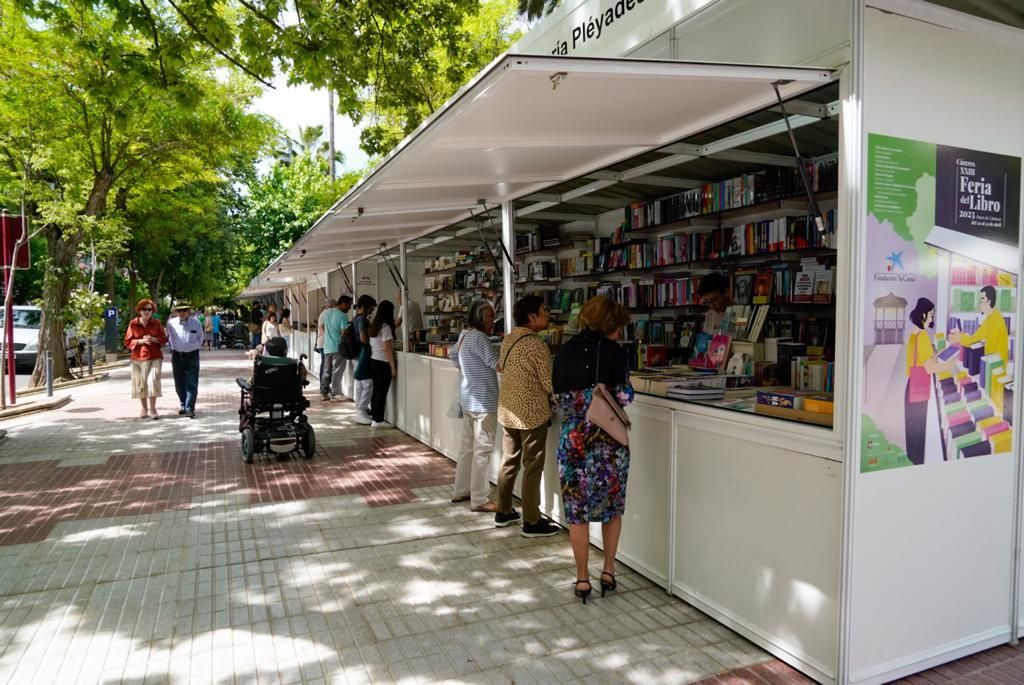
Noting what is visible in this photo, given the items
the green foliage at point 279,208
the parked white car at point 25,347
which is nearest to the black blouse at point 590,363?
the parked white car at point 25,347

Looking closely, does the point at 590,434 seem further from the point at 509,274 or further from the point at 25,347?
the point at 25,347

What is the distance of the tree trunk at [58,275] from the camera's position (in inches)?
525

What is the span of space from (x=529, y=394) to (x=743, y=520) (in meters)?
1.60

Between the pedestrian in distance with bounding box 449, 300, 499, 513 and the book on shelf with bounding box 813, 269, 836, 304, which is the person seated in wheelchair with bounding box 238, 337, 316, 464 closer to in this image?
the pedestrian in distance with bounding box 449, 300, 499, 513

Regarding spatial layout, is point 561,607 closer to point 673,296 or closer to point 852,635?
point 852,635

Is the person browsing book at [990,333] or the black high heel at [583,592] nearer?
the person browsing book at [990,333]

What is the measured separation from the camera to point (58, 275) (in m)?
13.3

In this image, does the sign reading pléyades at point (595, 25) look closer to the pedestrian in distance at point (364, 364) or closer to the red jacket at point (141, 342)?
the pedestrian in distance at point (364, 364)

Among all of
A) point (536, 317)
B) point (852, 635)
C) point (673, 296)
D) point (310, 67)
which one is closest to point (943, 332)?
point (852, 635)

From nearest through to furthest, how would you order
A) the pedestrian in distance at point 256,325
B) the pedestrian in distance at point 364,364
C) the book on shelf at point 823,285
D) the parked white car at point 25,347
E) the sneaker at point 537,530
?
1. the sneaker at point 537,530
2. the book on shelf at point 823,285
3. the pedestrian in distance at point 364,364
4. the parked white car at point 25,347
5. the pedestrian in distance at point 256,325

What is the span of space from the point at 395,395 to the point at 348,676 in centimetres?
622

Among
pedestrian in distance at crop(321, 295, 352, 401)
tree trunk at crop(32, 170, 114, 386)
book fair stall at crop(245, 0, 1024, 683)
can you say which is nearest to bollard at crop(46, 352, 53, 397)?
tree trunk at crop(32, 170, 114, 386)

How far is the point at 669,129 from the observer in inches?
151

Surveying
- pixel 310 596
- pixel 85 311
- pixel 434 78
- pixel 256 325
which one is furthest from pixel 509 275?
pixel 256 325
